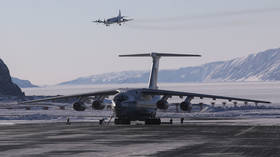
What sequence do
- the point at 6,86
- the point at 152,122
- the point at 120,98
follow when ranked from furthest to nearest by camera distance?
the point at 6,86 < the point at 152,122 < the point at 120,98

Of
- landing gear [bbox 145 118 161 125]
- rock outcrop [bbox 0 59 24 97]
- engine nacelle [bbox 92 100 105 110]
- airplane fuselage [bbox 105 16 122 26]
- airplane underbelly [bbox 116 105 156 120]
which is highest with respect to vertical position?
airplane fuselage [bbox 105 16 122 26]

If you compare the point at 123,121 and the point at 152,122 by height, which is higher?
the point at 123,121

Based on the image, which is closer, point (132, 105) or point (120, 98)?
point (120, 98)

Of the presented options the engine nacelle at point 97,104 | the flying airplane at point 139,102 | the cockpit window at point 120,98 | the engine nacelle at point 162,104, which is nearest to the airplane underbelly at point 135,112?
the flying airplane at point 139,102

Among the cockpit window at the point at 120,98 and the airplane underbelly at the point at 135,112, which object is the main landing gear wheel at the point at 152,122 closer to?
the airplane underbelly at the point at 135,112

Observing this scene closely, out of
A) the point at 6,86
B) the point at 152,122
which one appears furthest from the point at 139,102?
the point at 6,86

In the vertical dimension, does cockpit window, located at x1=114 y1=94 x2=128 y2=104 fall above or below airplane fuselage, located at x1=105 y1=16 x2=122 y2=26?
below

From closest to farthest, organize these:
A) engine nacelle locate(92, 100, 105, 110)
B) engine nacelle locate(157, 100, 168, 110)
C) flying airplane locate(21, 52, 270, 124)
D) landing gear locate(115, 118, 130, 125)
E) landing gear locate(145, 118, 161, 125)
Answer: flying airplane locate(21, 52, 270, 124), landing gear locate(115, 118, 130, 125), engine nacelle locate(157, 100, 168, 110), landing gear locate(145, 118, 161, 125), engine nacelle locate(92, 100, 105, 110)

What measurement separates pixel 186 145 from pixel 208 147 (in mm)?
1827

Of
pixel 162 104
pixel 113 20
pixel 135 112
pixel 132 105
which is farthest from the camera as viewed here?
pixel 113 20

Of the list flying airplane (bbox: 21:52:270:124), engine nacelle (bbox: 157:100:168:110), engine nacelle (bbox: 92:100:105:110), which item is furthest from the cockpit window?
engine nacelle (bbox: 92:100:105:110)

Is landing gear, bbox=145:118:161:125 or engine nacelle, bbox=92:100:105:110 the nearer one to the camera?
landing gear, bbox=145:118:161:125

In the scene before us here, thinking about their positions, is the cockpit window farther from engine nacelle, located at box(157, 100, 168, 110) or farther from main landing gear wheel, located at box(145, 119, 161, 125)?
main landing gear wheel, located at box(145, 119, 161, 125)

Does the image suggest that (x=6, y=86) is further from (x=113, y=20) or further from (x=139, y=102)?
(x=139, y=102)
